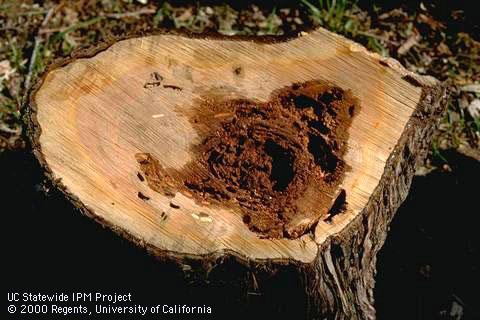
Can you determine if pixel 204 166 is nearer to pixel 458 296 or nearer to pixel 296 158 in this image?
pixel 296 158

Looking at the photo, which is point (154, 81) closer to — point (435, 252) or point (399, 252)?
point (399, 252)

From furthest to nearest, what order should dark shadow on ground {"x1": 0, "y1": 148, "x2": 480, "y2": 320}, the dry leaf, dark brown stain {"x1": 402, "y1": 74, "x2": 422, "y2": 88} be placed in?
the dry leaf → dark shadow on ground {"x1": 0, "y1": 148, "x2": 480, "y2": 320} → dark brown stain {"x1": 402, "y1": 74, "x2": 422, "y2": 88}

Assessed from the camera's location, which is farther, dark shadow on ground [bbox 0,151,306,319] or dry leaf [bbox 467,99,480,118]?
dry leaf [bbox 467,99,480,118]

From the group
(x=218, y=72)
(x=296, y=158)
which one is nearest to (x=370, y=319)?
(x=296, y=158)

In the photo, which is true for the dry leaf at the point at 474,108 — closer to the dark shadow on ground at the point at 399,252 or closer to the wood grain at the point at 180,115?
the dark shadow on ground at the point at 399,252

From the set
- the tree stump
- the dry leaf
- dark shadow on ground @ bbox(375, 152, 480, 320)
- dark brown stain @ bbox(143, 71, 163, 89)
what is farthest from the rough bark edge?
the dry leaf

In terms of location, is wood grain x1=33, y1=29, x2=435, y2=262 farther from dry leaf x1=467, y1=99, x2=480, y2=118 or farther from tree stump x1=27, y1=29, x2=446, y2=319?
dry leaf x1=467, y1=99, x2=480, y2=118

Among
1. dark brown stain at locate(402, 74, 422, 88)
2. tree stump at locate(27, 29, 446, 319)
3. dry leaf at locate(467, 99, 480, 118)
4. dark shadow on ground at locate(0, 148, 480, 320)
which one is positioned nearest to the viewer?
tree stump at locate(27, 29, 446, 319)
